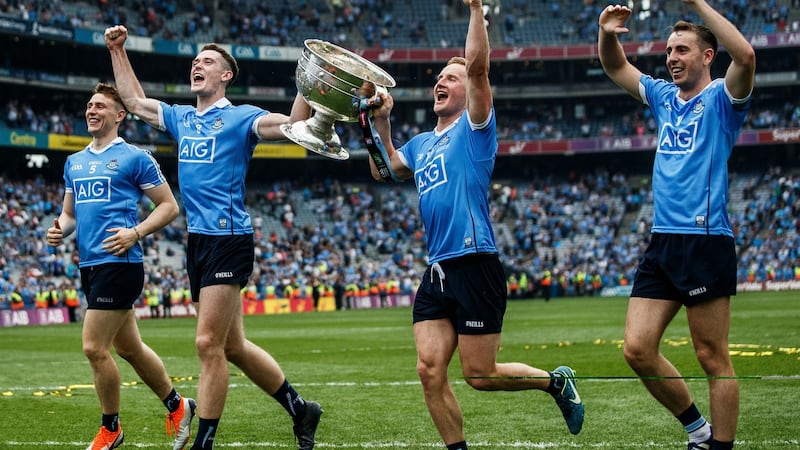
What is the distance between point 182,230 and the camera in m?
47.0

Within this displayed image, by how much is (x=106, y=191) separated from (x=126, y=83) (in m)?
0.83

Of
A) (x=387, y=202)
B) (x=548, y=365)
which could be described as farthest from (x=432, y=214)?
(x=387, y=202)

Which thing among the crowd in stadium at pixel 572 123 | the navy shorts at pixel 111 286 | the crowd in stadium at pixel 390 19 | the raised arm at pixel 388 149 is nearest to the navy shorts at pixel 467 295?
the raised arm at pixel 388 149

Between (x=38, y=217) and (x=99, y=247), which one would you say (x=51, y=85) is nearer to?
(x=38, y=217)

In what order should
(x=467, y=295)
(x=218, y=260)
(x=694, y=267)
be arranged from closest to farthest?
(x=694, y=267), (x=467, y=295), (x=218, y=260)

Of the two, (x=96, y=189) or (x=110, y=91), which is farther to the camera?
(x=110, y=91)

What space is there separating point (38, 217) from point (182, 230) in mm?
6492

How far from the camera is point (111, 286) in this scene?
7.88 m

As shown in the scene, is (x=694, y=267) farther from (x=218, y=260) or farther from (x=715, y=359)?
(x=218, y=260)

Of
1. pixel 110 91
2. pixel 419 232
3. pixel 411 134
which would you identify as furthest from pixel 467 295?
pixel 411 134

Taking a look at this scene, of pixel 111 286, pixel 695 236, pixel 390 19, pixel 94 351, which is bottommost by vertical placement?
pixel 94 351

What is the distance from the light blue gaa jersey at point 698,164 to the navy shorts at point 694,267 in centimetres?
7

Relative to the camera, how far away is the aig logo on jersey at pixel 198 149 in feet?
24.1

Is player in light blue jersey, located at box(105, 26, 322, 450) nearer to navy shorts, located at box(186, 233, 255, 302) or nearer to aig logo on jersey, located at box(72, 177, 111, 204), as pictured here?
navy shorts, located at box(186, 233, 255, 302)
